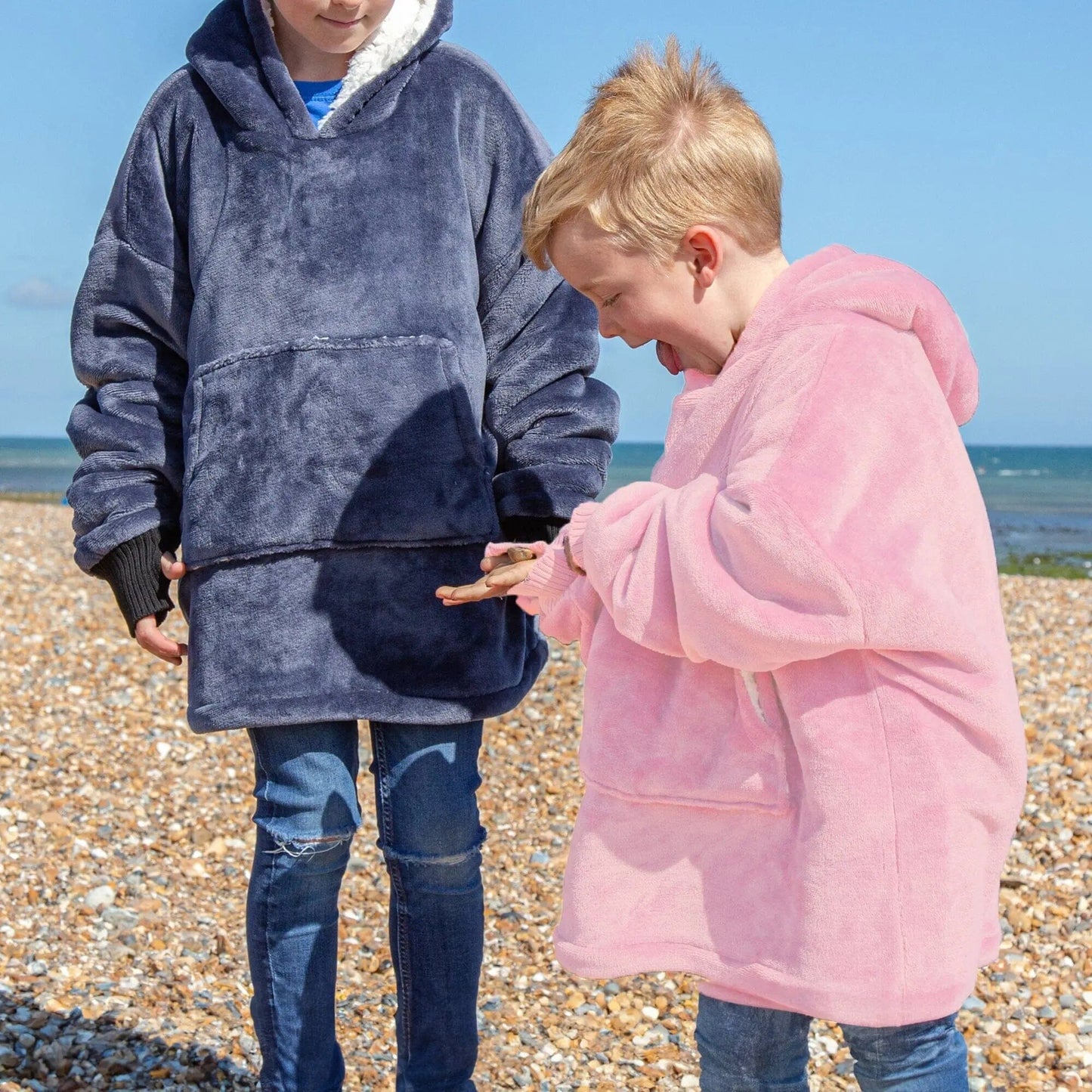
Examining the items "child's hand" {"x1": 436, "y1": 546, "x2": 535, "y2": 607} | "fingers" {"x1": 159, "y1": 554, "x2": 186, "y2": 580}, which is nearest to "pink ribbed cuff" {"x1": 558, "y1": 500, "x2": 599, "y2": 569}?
"child's hand" {"x1": 436, "y1": 546, "x2": 535, "y2": 607}

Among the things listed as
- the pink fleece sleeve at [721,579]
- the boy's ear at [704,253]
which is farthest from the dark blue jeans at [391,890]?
the boy's ear at [704,253]

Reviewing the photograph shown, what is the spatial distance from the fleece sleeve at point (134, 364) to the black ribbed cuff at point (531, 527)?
71 centimetres

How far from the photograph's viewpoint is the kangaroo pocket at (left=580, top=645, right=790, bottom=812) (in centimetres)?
183

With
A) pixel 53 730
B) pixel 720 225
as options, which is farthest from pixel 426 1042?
pixel 53 730

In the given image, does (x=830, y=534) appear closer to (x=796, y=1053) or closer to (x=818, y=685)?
(x=818, y=685)

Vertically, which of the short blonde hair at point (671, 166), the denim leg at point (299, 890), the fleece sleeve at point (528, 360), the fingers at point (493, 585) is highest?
the short blonde hair at point (671, 166)

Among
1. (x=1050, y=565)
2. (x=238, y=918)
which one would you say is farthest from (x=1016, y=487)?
(x=238, y=918)

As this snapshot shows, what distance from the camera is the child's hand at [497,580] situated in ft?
6.93

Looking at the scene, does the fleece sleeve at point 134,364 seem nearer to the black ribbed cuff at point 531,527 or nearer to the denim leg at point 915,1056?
the black ribbed cuff at point 531,527

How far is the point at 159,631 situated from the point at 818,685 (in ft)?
4.58

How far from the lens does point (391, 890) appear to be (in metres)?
2.49

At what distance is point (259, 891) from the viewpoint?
2457mm

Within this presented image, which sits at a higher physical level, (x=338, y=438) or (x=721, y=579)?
(x=338, y=438)

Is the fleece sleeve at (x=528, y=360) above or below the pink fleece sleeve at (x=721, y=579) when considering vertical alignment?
above
